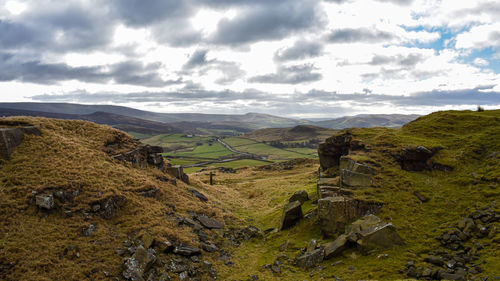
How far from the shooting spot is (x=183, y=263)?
19.3 m

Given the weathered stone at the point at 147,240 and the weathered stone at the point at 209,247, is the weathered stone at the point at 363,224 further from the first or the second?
the weathered stone at the point at 147,240

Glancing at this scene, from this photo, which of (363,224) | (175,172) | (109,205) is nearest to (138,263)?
(109,205)

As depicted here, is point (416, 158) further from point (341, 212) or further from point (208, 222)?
point (208, 222)

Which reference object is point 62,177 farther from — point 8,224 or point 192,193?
point 192,193

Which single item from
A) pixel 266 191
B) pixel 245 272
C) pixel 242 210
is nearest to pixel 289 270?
pixel 245 272

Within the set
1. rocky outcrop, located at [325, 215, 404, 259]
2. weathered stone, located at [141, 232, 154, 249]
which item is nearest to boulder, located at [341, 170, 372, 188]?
rocky outcrop, located at [325, 215, 404, 259]

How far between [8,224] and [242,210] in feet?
85.2

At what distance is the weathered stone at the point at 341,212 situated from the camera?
875 inches

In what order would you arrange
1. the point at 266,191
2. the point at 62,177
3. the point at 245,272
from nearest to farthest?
the point at 245,272
the point at 62,177
the point at 266,191

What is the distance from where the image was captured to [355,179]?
86.1 feet

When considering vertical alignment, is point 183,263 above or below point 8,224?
below

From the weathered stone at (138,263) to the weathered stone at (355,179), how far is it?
19.3 metres

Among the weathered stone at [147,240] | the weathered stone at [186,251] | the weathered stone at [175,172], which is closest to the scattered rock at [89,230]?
the weathered stone at [147,240]

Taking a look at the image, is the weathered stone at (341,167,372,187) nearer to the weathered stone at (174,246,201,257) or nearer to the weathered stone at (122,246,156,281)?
the weathered stone at (174,246,201,257)
